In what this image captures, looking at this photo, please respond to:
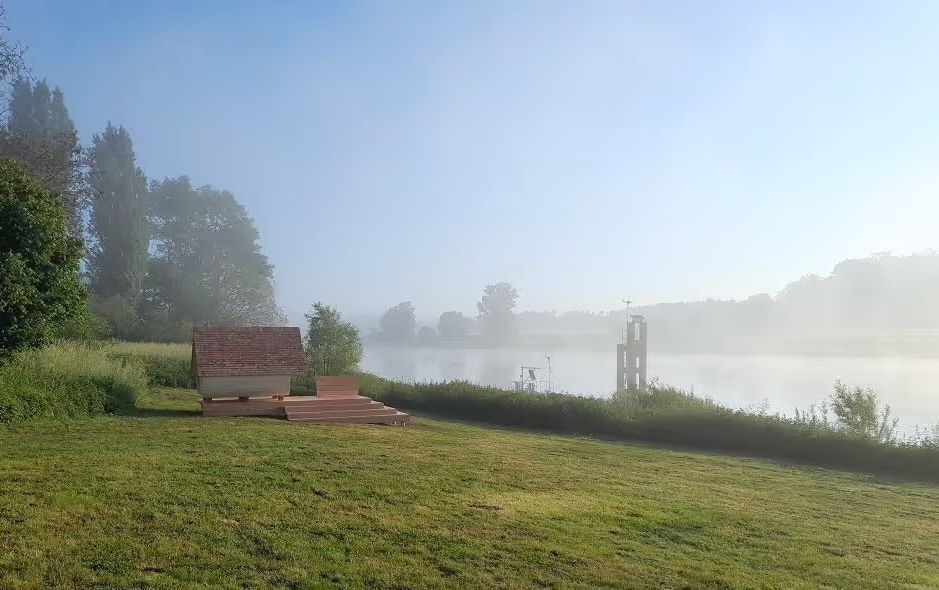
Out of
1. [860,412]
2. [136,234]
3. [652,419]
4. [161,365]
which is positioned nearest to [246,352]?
[161,365]

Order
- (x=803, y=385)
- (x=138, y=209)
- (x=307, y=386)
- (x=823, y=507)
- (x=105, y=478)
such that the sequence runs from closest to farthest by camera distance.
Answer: (x=105, y=478), (x=823, y=507), (x=307, y=386), (x=803, y=385), (x=138, y=209)

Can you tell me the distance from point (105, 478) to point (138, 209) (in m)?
37.1

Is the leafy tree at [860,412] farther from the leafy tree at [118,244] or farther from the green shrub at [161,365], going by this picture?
the leafy tree at [118,244]

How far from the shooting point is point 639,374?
30094 mm

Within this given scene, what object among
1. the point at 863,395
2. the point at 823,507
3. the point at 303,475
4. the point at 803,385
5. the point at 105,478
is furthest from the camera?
the point at 803,385

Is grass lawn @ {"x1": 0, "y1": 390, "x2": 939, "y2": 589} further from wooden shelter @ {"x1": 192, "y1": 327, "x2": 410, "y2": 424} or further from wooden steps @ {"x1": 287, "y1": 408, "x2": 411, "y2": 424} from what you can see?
wooden shelter @ {"x1": 192, "y1": 327, "x2": 410, "y2": 424}

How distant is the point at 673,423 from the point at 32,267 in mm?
14111

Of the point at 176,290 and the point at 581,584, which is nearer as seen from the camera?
the point at 581,584

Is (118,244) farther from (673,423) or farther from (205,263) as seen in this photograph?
(673,423)

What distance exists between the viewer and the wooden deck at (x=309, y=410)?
14.1 meters

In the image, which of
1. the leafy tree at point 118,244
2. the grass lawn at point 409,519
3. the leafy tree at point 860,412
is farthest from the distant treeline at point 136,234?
the leafy tree at point 860,412

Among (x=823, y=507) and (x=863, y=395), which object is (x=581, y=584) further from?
(x=863, y=395)

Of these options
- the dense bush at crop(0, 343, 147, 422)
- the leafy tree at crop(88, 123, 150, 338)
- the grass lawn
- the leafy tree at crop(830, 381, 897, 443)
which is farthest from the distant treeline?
the leafy tree at crop(830, 381, 897, 443)

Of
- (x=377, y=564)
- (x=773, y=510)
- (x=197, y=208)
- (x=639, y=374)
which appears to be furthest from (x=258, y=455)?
(x=197, y=208)
